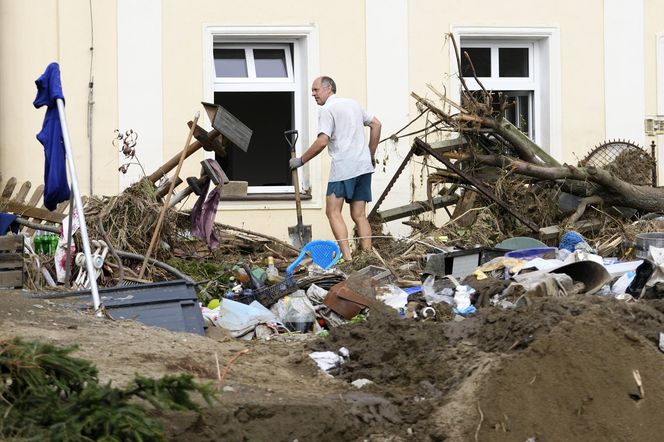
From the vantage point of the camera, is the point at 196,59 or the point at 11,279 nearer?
the point at 11,279

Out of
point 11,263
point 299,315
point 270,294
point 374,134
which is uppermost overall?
point 374,134

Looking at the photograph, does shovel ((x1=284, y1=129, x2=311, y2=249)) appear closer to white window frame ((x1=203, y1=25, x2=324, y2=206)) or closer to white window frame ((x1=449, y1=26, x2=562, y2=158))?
white window frame ((x1=203, y1=25, x2=324, y2=206))

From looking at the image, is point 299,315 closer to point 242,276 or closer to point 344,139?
point 242,276

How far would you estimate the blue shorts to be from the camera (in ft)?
36.3

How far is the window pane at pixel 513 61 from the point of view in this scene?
46.8 ft

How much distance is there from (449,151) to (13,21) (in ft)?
15.9

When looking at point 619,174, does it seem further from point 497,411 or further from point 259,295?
point 497,411

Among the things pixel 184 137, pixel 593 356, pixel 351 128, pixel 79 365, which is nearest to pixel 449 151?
pixel 351 128

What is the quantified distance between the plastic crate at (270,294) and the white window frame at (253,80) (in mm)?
4948

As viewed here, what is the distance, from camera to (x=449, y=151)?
1188 cm

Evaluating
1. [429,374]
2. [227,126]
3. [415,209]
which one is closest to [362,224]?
[415,209]

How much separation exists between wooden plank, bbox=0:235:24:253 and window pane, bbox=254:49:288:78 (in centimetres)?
545

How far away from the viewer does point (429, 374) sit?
645cm

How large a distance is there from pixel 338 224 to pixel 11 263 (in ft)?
10.9
